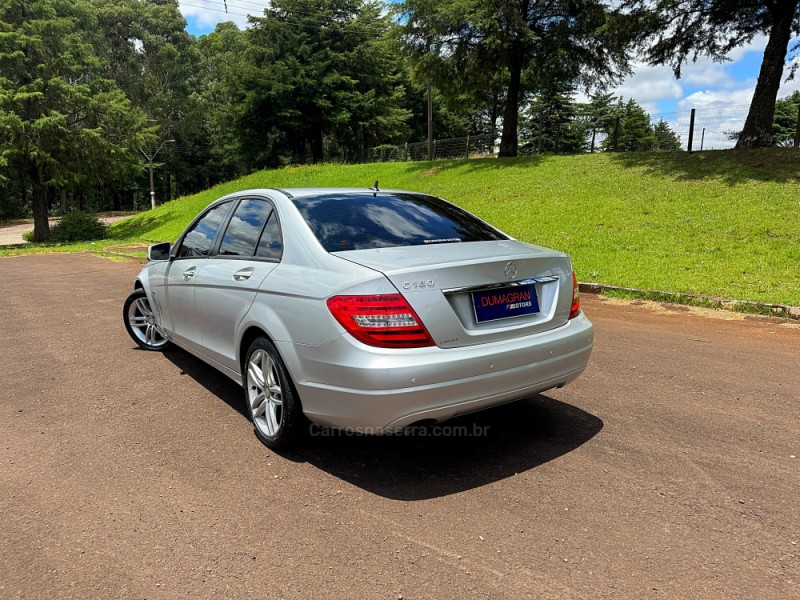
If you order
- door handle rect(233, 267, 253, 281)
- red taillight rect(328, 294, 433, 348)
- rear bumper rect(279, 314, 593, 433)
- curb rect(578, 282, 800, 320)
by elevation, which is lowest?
curb rect(578, 282, 800, 320)

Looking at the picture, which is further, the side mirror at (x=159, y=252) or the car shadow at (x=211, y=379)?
the side mirror at (x=159, y=252)

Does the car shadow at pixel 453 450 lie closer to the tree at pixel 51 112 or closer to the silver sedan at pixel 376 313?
the silver sedan at pixel 376 313

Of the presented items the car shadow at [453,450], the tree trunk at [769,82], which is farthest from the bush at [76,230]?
the tree trunk at [769,82]

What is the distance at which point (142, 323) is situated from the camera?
603cm

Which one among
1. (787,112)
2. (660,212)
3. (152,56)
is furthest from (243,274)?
(787,112)

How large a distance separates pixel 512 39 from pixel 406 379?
21138mm

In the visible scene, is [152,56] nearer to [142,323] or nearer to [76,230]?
[76,230]

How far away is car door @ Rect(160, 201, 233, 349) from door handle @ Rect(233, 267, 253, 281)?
709 mm

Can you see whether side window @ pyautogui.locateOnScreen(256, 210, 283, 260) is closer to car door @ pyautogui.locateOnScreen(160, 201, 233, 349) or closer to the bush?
car door @ pyautogui.locateOnScreen(160, 201, 233, 349)

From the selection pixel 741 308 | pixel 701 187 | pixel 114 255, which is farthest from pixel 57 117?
pixel 741 308

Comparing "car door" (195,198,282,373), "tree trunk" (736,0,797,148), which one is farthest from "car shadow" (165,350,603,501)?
"tree trunk" (736,0,797,148)

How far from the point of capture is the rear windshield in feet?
11.4

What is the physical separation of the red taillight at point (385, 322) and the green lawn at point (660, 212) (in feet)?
22.6

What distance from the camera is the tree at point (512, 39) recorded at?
2045 centimetres
